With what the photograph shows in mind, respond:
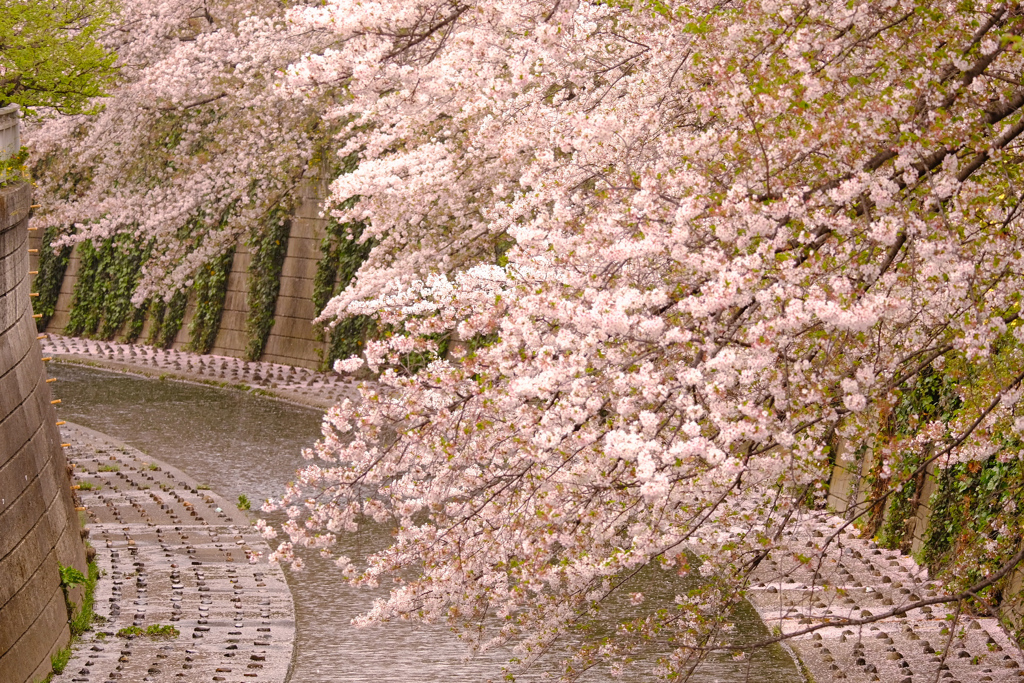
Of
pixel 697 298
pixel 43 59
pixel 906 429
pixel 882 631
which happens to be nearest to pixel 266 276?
pixel 43 59

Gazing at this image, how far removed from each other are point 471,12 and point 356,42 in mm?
1141

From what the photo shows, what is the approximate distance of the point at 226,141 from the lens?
21766 mm

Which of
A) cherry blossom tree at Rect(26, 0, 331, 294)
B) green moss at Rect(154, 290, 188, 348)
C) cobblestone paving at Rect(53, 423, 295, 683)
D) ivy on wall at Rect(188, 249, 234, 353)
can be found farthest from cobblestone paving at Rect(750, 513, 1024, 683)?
green moss at Rect(154, 290, 188, 348)

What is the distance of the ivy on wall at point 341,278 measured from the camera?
22516 millimetres

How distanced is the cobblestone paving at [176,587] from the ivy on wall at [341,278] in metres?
7.67

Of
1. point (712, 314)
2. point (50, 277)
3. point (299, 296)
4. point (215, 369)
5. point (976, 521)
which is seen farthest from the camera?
point (50, 277)

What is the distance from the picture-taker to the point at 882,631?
366 inches

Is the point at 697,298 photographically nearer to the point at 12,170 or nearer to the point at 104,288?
the point at 12,170

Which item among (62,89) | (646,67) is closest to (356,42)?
(646,67)

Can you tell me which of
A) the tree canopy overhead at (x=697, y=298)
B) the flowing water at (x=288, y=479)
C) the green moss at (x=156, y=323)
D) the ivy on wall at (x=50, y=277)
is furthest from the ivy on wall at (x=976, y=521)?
the ivy on wall at (x=50, y=277)

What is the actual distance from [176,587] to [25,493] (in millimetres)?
2106

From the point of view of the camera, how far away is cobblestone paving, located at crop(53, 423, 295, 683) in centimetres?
840

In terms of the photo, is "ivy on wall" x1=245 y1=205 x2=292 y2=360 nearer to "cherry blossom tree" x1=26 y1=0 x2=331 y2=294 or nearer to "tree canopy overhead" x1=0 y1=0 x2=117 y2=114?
"cherry blossom tree" x1=26 y1=0 x2=331 y2=294

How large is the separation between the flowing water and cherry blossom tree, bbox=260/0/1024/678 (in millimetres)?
1218
